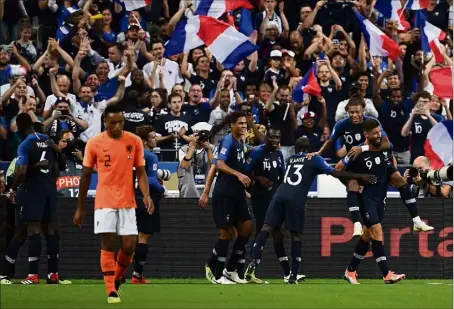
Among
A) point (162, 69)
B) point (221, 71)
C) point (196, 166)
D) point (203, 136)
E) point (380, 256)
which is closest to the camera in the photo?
point (380, 256)

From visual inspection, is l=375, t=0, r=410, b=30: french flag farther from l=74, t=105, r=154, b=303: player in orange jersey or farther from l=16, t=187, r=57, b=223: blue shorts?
l=74, t=105, r=154, b=303: player in orange jersey

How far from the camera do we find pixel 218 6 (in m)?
28.4

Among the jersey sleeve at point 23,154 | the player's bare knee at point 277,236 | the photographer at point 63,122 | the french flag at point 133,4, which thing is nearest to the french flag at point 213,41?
the french flag at point 133,4

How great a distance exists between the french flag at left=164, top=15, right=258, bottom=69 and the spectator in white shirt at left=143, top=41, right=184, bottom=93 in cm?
22

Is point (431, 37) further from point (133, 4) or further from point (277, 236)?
point (277, 236)

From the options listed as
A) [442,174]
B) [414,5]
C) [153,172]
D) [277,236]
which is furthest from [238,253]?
[414,5]

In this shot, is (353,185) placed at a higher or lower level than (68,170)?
higher

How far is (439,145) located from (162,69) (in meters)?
5.85

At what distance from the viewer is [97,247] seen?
2341 centimetres

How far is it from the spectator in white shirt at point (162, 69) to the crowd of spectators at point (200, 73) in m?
0.02

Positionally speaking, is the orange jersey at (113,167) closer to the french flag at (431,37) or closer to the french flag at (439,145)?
the french flag at (439,145)

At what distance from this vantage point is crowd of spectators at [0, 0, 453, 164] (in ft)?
82.5

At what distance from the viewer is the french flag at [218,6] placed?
28.1m

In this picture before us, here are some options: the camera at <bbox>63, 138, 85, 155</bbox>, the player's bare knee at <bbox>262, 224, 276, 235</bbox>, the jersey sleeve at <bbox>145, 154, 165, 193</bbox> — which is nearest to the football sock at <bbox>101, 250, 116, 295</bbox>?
the jersey sleeve at <bbox>145, 154, 165, 193</bbox>
